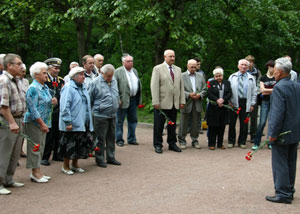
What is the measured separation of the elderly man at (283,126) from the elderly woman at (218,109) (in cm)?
369

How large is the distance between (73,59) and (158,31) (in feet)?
30.9

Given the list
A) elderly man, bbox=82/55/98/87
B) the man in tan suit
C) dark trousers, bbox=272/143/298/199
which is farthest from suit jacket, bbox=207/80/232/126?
dark trousers, bbox=272/143/298/199

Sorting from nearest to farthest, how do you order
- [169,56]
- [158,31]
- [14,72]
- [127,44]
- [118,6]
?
[14,72], [169,56], [118,6], [158,31], [127,44]

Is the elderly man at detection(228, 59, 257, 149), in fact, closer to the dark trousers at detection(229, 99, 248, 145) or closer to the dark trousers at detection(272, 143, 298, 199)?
the dark trousers at detection(229, 99, 248, 145)

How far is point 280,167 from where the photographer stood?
5.41 metres

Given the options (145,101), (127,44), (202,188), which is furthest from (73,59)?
(202,188)

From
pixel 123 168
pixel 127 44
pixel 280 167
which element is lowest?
pixel 123 168

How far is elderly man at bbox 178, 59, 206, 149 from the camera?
9.44m

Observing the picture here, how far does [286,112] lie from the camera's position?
17.6 ft

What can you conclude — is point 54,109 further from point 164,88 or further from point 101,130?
point 164,88

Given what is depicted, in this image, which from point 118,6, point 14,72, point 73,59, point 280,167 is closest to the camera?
point 280,167

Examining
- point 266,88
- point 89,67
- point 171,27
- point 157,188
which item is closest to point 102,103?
point 89,67

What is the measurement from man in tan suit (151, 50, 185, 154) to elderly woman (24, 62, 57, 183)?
2.96 meters

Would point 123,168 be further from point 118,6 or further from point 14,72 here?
point 118,6
